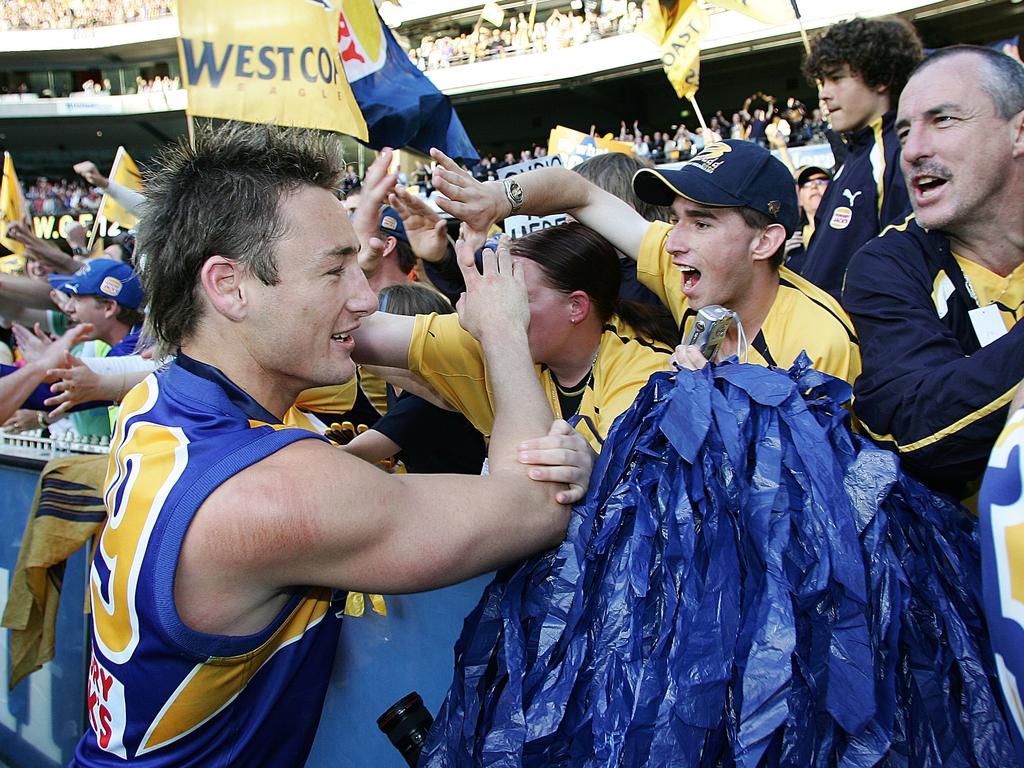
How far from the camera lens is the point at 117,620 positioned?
1.57m

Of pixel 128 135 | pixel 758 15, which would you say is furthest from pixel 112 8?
pixel 758 15

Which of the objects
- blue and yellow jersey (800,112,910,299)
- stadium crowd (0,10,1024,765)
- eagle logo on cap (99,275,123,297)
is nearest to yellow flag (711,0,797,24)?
blue and yellow jersey (800,112,910,299)

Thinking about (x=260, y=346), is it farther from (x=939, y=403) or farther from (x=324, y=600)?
(x=939, y=403)

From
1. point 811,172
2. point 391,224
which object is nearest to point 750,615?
point 391,224

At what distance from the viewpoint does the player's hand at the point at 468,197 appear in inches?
86.6

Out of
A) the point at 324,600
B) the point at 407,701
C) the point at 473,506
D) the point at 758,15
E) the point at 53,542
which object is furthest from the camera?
the point at 758,15

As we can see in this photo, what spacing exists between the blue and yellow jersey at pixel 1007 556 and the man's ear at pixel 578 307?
5.12ft

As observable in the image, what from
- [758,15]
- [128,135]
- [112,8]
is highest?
[112,8]

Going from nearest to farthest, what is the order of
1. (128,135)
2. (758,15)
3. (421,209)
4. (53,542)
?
1. (421,209)
2. (53,542)
3. (758,15)
4. (128,135)

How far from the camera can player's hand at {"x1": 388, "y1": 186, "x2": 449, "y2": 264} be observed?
2.82 metres

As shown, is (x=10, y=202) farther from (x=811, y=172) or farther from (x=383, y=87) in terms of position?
(x=811, y=172)

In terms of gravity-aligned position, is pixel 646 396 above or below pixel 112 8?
below

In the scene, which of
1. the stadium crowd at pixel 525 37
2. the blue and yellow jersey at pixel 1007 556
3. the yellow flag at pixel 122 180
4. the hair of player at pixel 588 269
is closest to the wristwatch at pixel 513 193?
the hair of player at pixel 588 269

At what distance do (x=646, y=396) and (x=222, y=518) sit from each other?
806 millimetres
